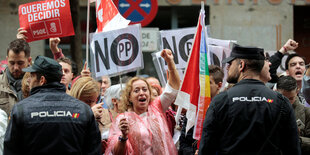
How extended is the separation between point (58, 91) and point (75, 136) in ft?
1.41

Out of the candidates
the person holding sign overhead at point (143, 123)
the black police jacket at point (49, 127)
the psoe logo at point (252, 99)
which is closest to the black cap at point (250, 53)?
the psoe logo at point (252, 99)

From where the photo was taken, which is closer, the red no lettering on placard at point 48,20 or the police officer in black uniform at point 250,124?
the police officer in black uniform at point 250,124

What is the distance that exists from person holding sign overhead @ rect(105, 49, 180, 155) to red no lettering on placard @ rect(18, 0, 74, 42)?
1.63 m

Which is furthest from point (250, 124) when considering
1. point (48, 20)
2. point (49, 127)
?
point (48, 20)

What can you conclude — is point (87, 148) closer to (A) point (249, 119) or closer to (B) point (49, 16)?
(A) point (249, 119)

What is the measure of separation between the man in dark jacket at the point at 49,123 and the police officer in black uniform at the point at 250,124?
0.97m

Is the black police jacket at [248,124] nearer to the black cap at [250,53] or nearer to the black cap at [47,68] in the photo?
the black cap at [250,53]

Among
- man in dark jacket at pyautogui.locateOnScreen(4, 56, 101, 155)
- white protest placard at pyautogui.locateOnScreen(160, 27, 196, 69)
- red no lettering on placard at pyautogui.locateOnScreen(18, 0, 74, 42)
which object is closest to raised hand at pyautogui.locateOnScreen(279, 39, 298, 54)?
white protest placard at pyautogui.locateOnScreen(160, 27, 196, 69)

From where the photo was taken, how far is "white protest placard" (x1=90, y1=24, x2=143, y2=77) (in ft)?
18.7

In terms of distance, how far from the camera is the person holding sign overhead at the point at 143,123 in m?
5.09

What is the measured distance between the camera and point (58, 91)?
14.1ft

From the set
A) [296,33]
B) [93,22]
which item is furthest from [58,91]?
[296,33]

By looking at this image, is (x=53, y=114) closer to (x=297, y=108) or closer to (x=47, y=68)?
(x=47, y=68)

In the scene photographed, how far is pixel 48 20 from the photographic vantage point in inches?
266
